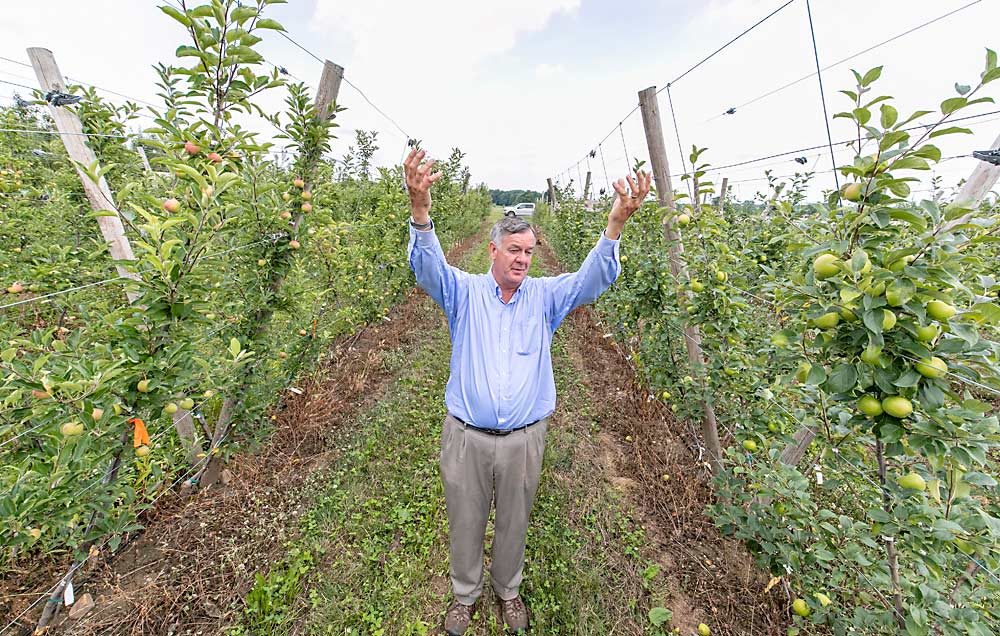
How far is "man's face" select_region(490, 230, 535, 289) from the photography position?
1.84 m

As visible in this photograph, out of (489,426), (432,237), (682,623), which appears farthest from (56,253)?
(682,623)

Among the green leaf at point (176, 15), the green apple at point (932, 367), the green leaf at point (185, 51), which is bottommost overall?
the green apple at point (932, 367)

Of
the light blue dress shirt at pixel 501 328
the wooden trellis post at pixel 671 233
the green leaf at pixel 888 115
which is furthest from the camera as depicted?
the wooden trellis post at pixel 671 233

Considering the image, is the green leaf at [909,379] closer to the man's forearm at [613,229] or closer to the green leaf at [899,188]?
the green leaf at [899,188]

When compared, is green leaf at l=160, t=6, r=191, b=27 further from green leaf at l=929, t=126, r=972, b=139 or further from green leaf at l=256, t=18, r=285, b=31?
green leaf at l=929, t=126, r=972, b=139

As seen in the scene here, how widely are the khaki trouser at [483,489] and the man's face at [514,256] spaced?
745 mm

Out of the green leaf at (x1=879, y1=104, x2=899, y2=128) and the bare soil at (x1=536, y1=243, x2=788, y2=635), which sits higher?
the green leaf at (x1=879, y1=104, x2=899, y2=128)

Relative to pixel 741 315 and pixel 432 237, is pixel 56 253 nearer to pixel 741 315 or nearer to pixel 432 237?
pixel 432 237

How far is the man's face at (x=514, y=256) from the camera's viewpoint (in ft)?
6.05

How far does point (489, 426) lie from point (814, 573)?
1.51 m

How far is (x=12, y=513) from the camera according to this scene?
1.32 meters

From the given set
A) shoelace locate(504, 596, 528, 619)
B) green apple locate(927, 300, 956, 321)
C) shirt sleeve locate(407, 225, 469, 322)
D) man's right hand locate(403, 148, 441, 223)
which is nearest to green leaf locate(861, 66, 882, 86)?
green apple locate(927, 300, 956, 321)

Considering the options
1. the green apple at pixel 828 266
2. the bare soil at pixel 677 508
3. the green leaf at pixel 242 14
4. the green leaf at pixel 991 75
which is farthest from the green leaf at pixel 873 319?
the green leaf at pixel 242 14

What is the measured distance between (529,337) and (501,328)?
5.6 inches
